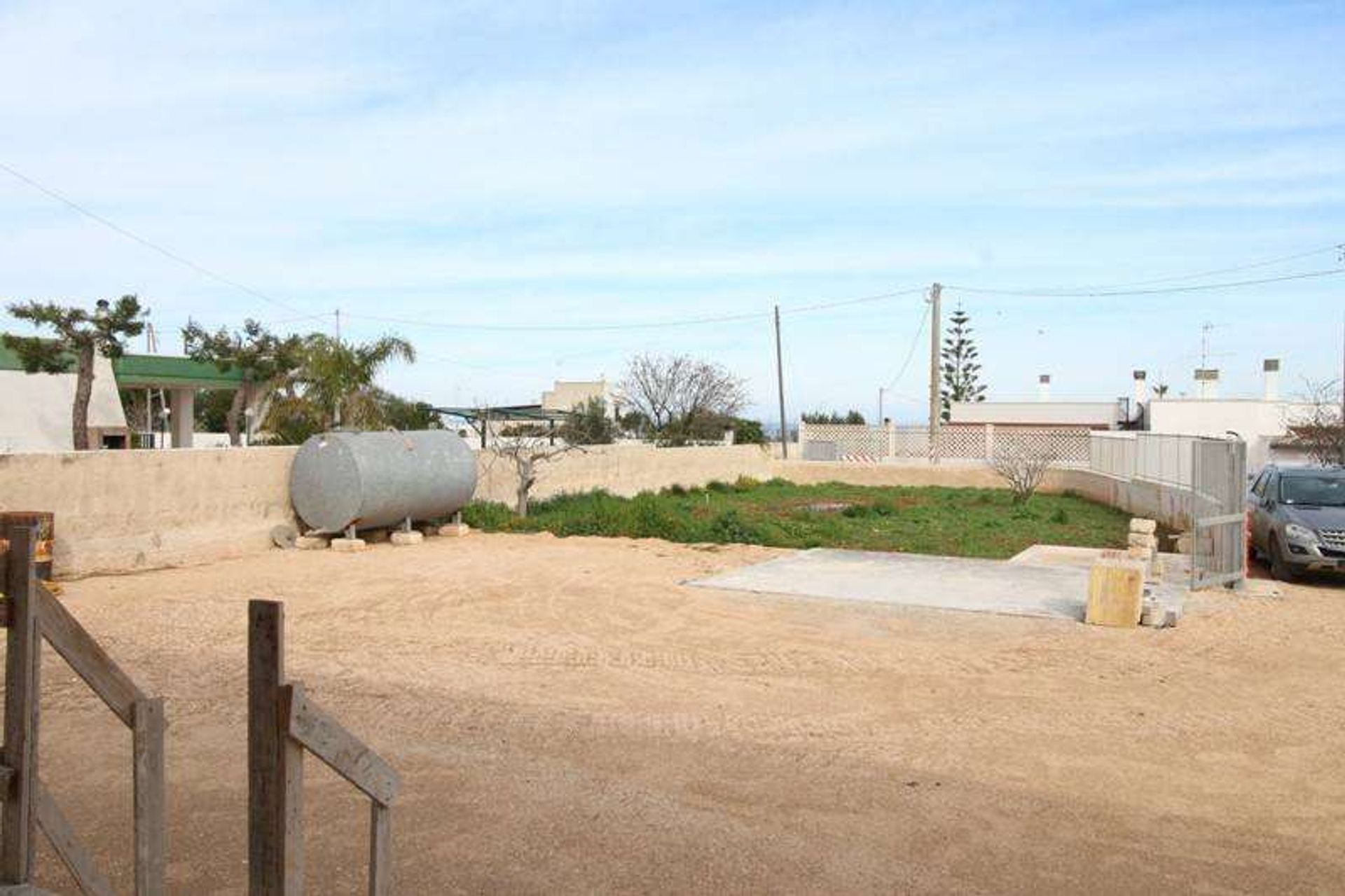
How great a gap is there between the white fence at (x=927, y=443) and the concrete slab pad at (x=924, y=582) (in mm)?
18798

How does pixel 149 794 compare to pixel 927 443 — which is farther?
pixel 927 443

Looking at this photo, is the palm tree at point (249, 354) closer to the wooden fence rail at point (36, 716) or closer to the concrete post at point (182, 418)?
the concrete post at point (182, 418)

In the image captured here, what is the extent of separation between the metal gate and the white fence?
1942 centimetres

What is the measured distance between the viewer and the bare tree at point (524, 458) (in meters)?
21.0

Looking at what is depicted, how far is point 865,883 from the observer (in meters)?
4.78

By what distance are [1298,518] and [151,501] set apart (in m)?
14.6

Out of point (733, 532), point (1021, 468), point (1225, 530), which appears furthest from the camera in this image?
point (1021, 468)

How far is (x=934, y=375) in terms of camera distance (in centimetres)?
3969

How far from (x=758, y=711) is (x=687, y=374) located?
4757cm

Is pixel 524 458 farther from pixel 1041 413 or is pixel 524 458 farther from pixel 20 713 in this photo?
pixel 1041 413

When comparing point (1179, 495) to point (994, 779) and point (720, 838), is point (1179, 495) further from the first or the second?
point (720, 838)

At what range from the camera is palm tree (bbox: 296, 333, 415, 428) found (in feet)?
84.2

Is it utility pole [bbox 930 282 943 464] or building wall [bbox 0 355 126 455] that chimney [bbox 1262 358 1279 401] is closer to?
utility pole [bbox 930 282 943 464]

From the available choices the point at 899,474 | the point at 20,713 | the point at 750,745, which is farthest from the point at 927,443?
the point at 20,713
